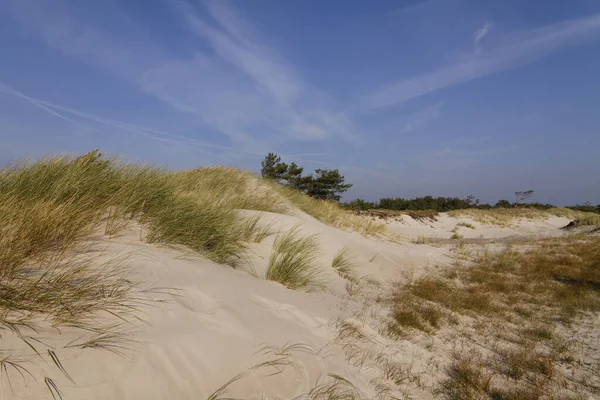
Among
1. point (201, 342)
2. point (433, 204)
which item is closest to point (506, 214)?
point (433, 204)

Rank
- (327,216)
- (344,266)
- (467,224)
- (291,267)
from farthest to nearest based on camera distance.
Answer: (467,224), (327,216), (344,266), (291,267)

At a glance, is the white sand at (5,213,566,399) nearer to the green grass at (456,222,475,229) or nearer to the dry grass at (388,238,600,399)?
the dry grass at (388,238,600,399)

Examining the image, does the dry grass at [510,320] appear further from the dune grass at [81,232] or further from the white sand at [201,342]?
the dune grass at [81,232]

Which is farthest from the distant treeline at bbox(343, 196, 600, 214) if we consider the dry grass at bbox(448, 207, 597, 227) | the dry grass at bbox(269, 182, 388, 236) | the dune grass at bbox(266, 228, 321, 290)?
the dune grass at bbox(266, 228, 321, 290)

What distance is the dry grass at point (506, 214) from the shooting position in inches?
885

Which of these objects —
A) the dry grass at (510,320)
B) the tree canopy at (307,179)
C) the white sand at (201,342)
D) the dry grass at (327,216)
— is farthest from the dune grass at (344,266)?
the tree canopy at (307,179)

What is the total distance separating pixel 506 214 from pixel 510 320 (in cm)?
2404

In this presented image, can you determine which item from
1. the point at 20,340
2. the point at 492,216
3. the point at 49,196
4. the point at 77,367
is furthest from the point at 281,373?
the point at 492,216

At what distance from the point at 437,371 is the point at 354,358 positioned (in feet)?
2.63

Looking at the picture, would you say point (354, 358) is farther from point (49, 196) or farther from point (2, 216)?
point (49, 196)

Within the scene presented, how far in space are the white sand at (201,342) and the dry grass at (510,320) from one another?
1.62 feet

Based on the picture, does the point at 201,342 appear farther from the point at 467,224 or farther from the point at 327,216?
the point at 467,224

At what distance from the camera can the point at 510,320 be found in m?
4.41

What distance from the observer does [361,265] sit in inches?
297
